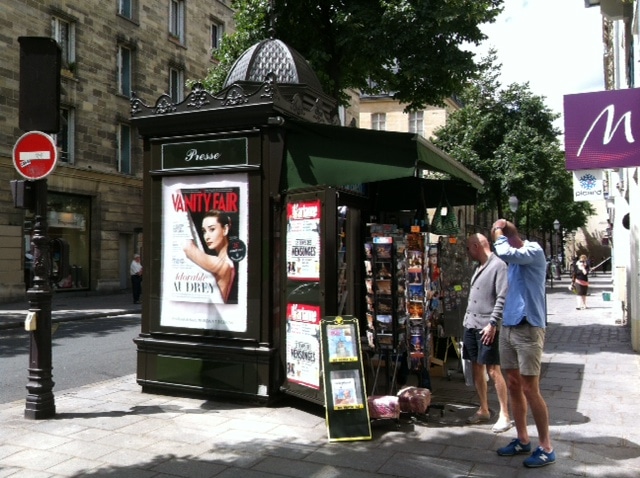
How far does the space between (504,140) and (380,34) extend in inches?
626

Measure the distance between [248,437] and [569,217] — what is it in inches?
1896

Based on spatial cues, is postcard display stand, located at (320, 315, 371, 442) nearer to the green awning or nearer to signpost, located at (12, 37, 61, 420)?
the green awning

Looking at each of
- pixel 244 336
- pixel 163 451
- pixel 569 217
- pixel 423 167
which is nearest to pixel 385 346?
pixel 244 336

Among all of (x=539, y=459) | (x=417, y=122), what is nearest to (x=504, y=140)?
(x=417, y=122)

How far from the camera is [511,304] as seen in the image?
4727 mm

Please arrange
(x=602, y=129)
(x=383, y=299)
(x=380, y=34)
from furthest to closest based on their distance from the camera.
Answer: (x=380, y=34) → (x=383, y=299) → (x=602, y=129)

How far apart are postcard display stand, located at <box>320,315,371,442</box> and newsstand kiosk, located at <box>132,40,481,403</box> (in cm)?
29

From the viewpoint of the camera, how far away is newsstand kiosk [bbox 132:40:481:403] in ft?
19.4

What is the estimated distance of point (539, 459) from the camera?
454cm

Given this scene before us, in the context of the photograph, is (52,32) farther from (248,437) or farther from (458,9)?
(248,437)

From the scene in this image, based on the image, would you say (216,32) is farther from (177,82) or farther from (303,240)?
(303,240)

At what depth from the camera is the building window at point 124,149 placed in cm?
2513

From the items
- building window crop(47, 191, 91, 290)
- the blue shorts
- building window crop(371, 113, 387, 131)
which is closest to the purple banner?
the blue shorts

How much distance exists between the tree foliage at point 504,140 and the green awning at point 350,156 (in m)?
20.7
